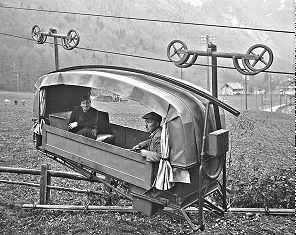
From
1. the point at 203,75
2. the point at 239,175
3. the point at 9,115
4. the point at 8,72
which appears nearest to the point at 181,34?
the point at 203,75

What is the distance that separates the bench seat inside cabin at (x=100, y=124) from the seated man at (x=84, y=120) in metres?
0.18

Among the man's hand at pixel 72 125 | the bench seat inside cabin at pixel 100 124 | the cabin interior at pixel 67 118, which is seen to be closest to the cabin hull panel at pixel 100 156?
the bench seat inside cabin at pixel 100 124

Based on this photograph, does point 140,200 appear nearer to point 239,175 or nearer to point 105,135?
point 105,135

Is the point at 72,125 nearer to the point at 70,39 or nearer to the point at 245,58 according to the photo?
the point at 70,39

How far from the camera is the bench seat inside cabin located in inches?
328

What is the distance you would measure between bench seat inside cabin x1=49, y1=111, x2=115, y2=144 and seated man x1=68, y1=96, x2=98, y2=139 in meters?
0.18

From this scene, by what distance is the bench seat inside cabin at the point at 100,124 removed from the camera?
8.32 meters

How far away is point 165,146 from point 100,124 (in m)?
3.82

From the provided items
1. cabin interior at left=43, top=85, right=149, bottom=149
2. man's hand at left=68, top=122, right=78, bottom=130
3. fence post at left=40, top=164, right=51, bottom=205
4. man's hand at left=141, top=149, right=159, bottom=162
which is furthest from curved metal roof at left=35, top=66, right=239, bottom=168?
fence post at left=40, top=164, right=51, bottom=205

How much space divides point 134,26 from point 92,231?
17061 cm

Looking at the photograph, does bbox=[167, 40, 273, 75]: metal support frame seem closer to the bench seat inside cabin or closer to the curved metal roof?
the curved metal roof

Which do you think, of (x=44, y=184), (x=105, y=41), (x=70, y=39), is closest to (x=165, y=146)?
(x=70, y=39)

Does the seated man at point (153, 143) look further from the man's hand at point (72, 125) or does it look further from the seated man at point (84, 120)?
the man's hand at point (72, 125)

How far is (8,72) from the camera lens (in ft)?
247
